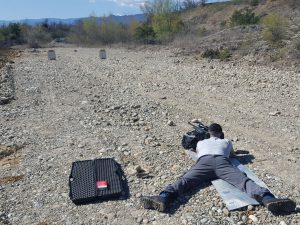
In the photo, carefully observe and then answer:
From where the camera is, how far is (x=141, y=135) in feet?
25.0

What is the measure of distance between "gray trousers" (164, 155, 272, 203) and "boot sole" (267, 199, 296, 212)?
39cm

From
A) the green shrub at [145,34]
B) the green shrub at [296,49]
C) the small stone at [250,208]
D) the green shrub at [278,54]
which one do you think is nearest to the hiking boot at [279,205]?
the small stone at [250,208]

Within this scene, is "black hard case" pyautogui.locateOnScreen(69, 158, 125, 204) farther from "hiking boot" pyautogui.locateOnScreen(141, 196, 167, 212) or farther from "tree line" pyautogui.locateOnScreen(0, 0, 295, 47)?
"tree line" pyautogui.locateOnScreen(0, 0, 295, 47)

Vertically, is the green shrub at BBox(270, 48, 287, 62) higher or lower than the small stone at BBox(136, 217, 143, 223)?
higher

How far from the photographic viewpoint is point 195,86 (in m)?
12.2

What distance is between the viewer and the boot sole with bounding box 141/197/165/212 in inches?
187

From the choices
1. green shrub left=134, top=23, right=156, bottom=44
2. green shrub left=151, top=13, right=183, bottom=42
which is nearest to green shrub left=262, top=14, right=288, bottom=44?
green shrub left=134, top=23, right=156, bottom=44

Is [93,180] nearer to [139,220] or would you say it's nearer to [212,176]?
[139,220]

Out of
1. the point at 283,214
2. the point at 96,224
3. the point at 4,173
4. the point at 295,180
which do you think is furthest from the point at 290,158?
the point at 4,173

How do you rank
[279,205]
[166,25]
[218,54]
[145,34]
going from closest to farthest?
[279,205], [218,54], [145,34], [166,25]

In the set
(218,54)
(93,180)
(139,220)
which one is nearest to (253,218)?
(139,220)

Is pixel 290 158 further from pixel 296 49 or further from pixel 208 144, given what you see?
pixel 296 49

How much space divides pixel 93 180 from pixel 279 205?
2307 mm

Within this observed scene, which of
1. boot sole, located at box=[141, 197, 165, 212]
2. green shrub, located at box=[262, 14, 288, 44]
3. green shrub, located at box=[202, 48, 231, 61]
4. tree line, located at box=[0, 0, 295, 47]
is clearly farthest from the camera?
tree line, located at box=[0, 0, 295, 47]
